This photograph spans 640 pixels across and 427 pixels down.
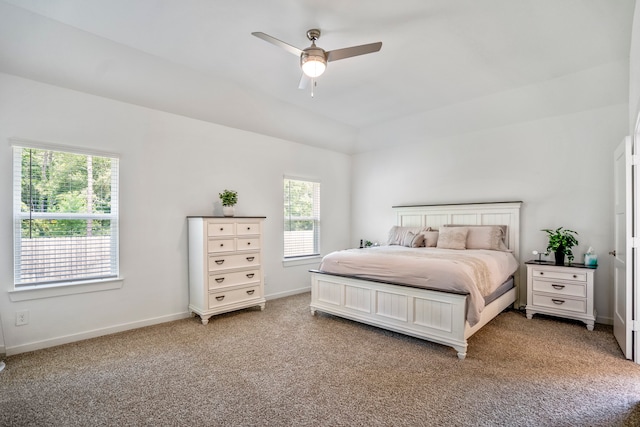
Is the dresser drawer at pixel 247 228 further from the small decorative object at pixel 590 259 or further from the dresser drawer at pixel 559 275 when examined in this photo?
the small decorative object at pixel 590 259

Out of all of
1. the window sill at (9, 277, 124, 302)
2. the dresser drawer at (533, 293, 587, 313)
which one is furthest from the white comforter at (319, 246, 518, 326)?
the window sill at (9, 277, 124, 302)

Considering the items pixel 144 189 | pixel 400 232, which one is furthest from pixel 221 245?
pixel 400 232

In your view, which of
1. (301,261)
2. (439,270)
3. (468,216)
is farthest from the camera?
(301,261)

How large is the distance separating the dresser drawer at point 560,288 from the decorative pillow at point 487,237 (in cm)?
61

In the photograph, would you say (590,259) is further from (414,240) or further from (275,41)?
(275,41)

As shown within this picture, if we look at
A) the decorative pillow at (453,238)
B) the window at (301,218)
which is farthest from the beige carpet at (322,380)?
the window at (301,218)

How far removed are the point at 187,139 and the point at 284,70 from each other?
1598 mm

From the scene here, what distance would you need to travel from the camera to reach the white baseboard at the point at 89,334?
9.91 ft

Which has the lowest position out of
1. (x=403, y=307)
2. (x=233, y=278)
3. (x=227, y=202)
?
(x=403, y=307)

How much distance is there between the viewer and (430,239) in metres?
4.81

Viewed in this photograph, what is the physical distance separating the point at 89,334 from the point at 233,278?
1.60 meters

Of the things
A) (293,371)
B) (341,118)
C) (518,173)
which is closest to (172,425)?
(293,371)

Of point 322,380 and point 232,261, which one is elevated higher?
point 232,261

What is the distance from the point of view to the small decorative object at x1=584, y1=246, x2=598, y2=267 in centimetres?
373
